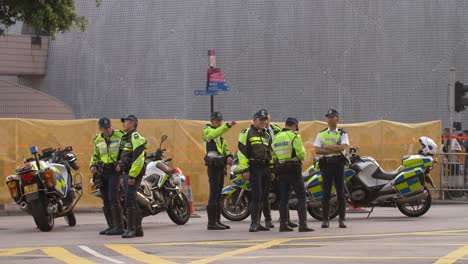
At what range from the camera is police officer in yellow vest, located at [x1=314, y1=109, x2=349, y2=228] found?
57.2ft

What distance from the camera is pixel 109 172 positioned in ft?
55.4

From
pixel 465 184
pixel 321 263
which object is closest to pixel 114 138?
pixel 321 263

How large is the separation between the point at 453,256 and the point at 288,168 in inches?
197

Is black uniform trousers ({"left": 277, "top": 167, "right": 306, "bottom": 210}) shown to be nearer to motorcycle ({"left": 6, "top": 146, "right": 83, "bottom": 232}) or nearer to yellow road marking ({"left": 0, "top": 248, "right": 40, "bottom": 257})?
motorcycle ({"left": 6, "top": 146, "right": 83, "bottom": 232})

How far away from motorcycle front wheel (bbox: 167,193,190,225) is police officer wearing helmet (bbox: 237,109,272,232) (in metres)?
2.08

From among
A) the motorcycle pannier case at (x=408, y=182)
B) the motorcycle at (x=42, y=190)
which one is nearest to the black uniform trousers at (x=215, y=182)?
the motorcycle at (x=42, y=190)

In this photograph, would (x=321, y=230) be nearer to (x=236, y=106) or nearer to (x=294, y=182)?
(x=294, y=182)

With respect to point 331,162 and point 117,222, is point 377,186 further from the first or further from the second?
point 117,222

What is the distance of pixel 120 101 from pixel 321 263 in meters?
27.4

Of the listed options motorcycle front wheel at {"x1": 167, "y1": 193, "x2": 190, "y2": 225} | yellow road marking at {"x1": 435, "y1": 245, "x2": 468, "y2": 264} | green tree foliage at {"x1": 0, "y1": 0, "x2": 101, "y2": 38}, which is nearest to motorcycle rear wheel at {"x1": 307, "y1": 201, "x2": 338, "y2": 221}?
motorcycle front wheel at {"x1": 167, "y1": 193, "x2": 190, "y2": 225}

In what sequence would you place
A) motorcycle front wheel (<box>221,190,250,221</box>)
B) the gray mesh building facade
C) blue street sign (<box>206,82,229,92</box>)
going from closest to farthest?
1. motorcycle front wheel (<box>221,190,250,221</box>)
2. blue street sign (<box>206,82,229,92</box>)
3. the gray mesh building facade

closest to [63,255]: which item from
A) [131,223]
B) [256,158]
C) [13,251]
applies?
[13,251]

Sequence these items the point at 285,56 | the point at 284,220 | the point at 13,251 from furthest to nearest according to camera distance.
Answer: the point at 285,56 < the point at 284,220 < the point at 13,251

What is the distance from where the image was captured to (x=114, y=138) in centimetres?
1709
